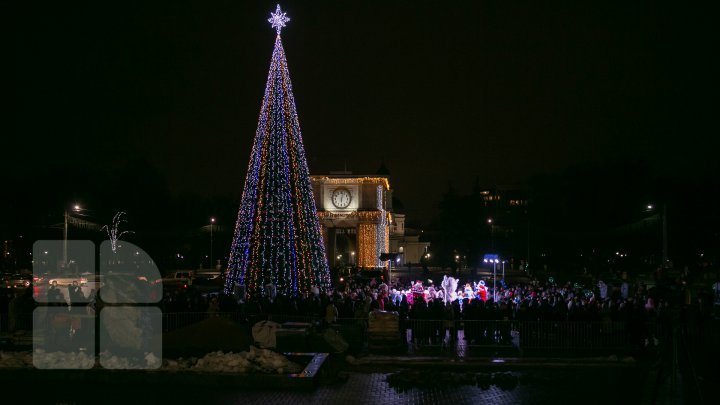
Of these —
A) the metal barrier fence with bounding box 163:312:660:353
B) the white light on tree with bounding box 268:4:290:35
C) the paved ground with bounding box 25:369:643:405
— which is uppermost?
the white light on tree with bounding box 268:4:290:35

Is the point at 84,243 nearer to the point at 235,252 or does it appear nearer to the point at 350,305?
the point at 235,252

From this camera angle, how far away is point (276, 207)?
35094 millimetres

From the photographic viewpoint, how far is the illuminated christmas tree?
31703 mm

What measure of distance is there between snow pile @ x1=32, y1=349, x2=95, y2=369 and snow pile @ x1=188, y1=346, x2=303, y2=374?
1906mm

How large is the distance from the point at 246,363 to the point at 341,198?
2675 inches

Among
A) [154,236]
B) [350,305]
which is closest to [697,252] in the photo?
[350,305]

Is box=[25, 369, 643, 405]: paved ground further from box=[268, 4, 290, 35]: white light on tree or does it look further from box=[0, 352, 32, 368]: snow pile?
box=[268, 4, 290, 35]: white light on tree

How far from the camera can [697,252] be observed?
54.2m

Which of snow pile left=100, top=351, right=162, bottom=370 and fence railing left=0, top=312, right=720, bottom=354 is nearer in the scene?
snow pile left=100, top=351, right=162, bottom=370

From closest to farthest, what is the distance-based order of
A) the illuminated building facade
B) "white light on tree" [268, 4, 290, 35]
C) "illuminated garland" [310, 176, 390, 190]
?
"white light on tree" [268, 4, 290, 35], the illuminated building facade, "illuminated garland" [310, 176, 390, 190]

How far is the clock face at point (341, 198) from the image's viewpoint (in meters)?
83.7

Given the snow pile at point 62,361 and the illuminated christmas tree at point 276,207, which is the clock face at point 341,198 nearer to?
the illuminated christmas tree at point 276,207

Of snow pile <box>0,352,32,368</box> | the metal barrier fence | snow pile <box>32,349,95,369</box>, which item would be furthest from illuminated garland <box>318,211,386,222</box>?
snow pile <box>32,349,95,369</box>

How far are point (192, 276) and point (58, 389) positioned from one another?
34.9 metres
